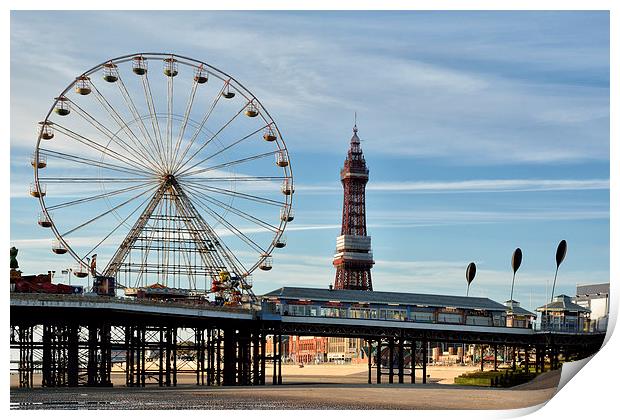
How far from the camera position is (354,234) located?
174250 millimetres

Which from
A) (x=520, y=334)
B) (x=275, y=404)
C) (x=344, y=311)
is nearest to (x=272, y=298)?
(x=344, y=311)

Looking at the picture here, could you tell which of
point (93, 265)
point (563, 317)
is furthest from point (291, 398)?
point (563, 317)

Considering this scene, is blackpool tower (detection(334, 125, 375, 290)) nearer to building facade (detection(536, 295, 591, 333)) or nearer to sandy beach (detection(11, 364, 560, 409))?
building facade (detection(536, 295, 591, 333))

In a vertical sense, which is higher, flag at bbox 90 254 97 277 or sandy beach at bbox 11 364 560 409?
flag at bbox 90 254 97 277

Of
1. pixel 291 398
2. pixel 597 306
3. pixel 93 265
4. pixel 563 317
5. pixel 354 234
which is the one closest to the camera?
pixel 291 398

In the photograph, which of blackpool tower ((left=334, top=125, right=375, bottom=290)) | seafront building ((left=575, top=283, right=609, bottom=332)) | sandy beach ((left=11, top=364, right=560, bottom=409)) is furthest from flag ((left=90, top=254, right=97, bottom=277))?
blackpool tower ((left=334, top=125, right=375, bottom=290))

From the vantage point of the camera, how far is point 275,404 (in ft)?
162

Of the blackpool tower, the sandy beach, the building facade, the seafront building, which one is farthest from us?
the blackpool tower

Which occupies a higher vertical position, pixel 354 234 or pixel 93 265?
pixel 354 234

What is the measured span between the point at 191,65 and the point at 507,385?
26.3m

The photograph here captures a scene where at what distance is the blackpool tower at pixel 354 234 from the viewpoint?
169125mm

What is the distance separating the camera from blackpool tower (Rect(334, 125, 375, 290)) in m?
169

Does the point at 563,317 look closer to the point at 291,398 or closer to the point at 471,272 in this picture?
the point at 471,272
